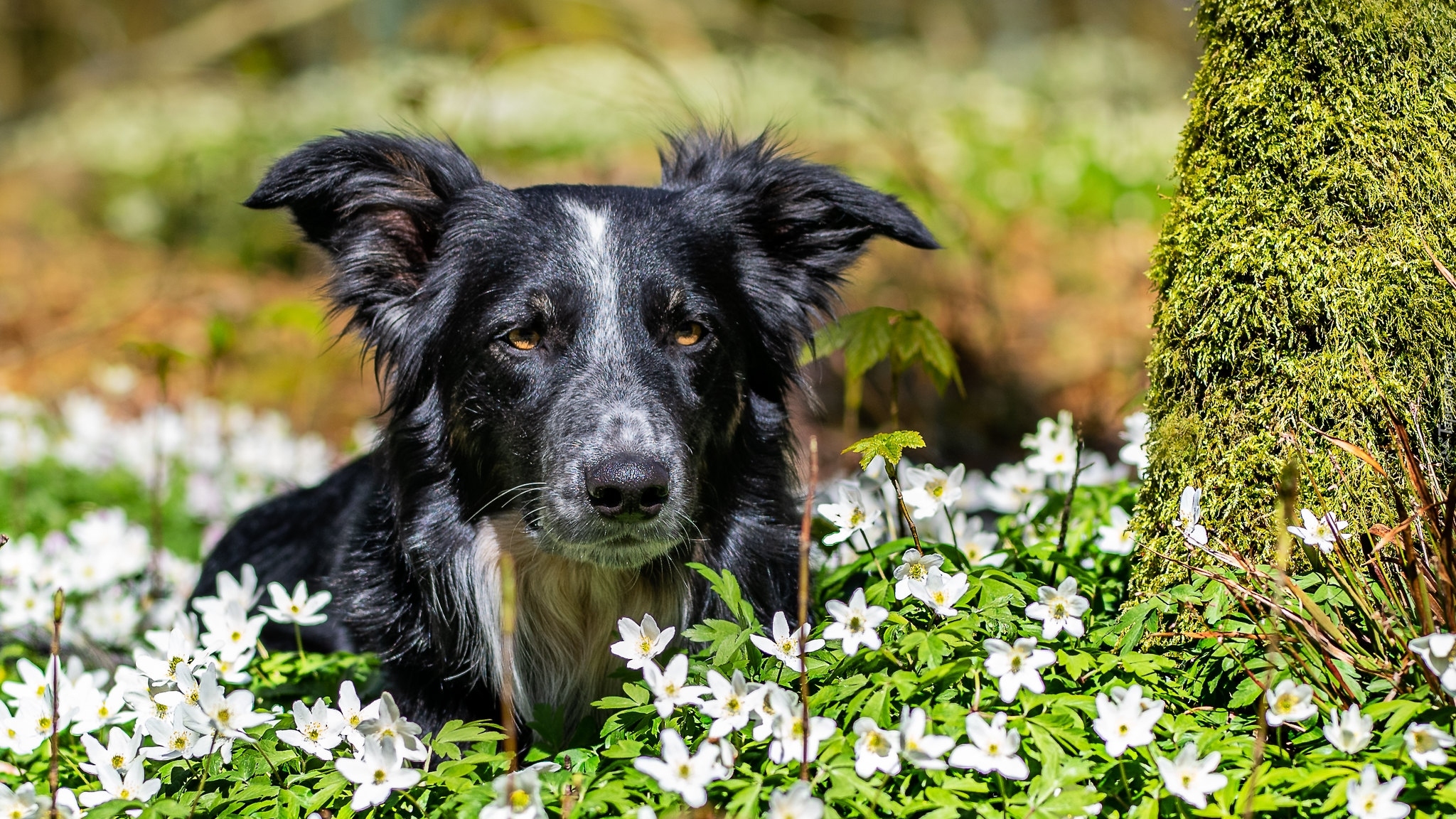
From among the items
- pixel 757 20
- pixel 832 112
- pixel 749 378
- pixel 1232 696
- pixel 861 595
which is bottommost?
pixel 1232 696

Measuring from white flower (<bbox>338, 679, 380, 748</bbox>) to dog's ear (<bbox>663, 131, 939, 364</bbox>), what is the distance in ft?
5.77

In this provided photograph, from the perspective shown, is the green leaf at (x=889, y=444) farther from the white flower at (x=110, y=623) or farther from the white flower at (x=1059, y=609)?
the white flower at (x=110, y=623)

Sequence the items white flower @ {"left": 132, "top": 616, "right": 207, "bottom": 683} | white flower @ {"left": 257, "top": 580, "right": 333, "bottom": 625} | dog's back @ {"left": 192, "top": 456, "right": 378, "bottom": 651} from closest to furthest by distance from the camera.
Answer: white flower @ {"left": 132, "top": 616, "right": 207, "bottom": 683}, white flower @ {"left": 257, "top": 580, "right": 333, "bottom": 625}, dog's back @ {"left": 192, "top": 456, "right": 378, "bottom": 651}

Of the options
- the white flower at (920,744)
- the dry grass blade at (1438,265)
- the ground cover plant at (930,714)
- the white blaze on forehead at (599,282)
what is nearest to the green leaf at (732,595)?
the ground cover plant at (930,714)

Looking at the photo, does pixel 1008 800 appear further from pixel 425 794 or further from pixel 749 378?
pixel 749 378

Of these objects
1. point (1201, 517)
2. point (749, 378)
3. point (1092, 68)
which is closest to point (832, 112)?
point (1092, 68)

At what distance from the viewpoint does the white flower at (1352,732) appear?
2.08 m

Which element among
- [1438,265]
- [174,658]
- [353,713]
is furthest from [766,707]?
[1438,265]

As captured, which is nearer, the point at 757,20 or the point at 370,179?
the point at 370,179

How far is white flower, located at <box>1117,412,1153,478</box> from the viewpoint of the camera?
9.89 ft

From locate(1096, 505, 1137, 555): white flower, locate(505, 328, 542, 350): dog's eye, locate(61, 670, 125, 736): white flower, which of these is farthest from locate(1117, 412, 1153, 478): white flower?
locate(61, 670, 125, 736): white flower

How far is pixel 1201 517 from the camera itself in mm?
2746

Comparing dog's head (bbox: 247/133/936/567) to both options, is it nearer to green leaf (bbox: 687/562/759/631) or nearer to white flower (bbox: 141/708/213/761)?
green leaf (bbox: 687/562/759/631)

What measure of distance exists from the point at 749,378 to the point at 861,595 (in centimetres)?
132
